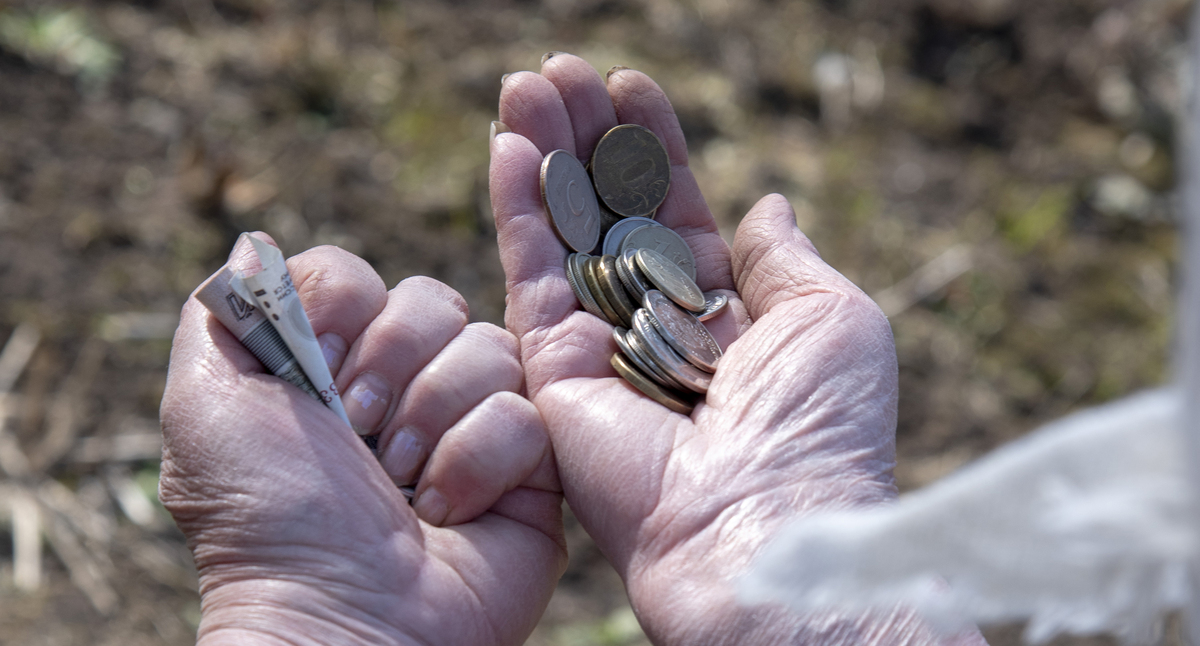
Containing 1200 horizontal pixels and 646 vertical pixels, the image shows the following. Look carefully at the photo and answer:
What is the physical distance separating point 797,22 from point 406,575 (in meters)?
5.29

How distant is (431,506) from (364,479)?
19 cm

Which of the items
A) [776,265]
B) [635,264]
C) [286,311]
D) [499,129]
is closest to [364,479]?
[286,311]

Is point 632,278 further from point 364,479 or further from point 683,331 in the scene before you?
point 364,479

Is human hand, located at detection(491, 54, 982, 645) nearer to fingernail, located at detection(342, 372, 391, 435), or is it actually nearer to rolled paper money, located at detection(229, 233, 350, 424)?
fingernail, located at detection(342, 372, 391, 435)

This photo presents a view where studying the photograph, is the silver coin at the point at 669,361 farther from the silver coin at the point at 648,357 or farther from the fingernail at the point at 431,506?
the fingernail at the point at 431,506

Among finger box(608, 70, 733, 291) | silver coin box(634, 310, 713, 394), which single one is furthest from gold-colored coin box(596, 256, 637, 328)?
finger box(608, 70, 733, 291)

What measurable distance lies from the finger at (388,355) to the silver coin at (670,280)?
1.85 ft

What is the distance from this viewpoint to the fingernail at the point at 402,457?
1.81m

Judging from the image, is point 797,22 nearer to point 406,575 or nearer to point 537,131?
point 537,131

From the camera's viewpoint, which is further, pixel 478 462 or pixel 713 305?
pixel 713 305

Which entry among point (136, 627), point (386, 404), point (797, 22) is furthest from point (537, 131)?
point (797, 22)

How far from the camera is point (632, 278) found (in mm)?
2184

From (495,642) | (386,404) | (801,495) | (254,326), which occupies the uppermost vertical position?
(254,326)

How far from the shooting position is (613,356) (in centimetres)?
208
